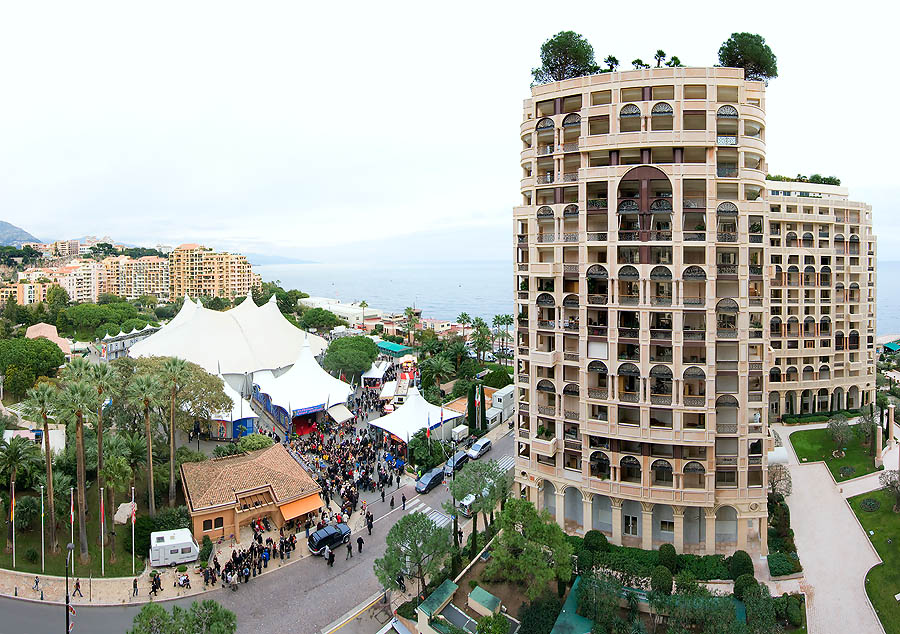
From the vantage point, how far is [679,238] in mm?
27891

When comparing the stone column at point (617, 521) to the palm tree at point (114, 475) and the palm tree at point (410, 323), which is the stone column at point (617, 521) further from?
the palm tree at point (410, 323)

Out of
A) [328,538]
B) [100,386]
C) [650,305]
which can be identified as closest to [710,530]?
[650,305]

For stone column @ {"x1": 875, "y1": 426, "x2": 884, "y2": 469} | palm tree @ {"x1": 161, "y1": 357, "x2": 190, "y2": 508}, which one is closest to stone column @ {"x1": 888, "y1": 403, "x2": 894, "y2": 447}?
stone column @ {"x1": 875, "y1": 426, "x2": 884, "y2": 469}

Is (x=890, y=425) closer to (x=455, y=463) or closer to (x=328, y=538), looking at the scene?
(x=455, y=463)

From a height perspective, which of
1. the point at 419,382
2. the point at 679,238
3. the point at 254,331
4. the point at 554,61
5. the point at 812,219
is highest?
the point at 554,61

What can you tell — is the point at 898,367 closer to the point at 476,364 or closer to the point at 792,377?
the point at 792,377

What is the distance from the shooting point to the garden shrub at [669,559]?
26844 millimetres

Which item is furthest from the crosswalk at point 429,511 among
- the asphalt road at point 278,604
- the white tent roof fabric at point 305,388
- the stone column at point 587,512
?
the white tent roof fabric at point 305,388

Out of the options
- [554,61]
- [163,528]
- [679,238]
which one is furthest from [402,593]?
[554,61]

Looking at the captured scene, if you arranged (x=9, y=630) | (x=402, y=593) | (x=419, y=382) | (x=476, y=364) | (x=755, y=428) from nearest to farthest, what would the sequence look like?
(x=9, y=630), (x=402, y=593), (x=755, y=428), (x=419, y=382), (x=476, y=364)

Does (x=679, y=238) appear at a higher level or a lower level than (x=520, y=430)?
higher

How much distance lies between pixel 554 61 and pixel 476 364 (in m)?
44.9

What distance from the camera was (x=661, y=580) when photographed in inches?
974

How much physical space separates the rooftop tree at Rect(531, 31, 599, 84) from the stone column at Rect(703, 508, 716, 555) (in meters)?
25.6
